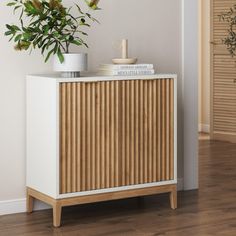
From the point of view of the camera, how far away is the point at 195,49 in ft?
16.9

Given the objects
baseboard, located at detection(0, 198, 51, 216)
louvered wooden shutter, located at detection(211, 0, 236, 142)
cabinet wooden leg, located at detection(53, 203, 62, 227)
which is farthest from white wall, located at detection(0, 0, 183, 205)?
louvered wooden shutter, located at detection(211, 0, 236, 142)

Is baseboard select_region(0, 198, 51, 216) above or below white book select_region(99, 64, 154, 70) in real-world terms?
below

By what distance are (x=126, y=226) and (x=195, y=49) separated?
1.60m

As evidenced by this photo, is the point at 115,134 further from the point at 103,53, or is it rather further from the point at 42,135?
the point at 103,53

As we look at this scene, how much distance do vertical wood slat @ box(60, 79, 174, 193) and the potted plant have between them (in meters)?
0.18

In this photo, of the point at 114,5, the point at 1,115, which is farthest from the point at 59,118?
the point at 114,5

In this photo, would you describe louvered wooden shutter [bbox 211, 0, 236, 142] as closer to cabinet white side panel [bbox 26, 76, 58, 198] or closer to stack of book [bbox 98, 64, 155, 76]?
stack of book [bbox 98, 64, 155, 76]

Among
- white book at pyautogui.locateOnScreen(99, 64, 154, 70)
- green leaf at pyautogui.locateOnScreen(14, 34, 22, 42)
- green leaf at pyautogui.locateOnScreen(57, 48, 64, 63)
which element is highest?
green leaf at pyautogui.locateOnScreen(14, 34, 22, 42)

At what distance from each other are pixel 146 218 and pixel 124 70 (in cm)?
94

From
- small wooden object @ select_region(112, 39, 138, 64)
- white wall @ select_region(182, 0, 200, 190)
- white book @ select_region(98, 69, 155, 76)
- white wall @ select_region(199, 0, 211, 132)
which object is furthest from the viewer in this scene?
white wall @ select_region(199, 0, 211, 132)

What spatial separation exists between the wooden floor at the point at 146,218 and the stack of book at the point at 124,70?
2.98 ft

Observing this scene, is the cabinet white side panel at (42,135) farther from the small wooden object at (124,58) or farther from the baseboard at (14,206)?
the small wooden object at (124,58)

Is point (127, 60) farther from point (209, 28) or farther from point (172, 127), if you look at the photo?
point (209, 28)

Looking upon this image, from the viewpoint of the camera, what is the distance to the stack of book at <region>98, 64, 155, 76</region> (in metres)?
4.33
